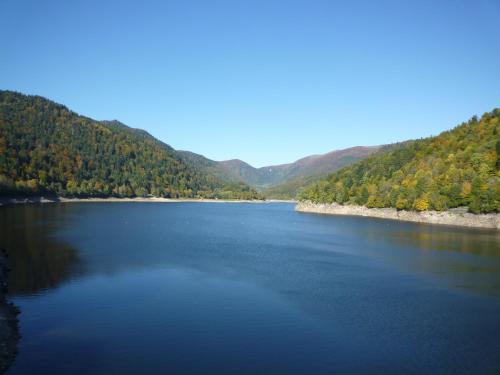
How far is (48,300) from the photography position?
25.7 metres

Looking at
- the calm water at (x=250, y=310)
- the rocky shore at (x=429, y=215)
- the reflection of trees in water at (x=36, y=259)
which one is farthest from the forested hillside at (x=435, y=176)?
the reflection of trees in water at (x=36, y=259)

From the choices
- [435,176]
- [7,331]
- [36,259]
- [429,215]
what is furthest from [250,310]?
[435,176]

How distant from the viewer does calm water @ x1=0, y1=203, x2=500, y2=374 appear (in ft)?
59.7

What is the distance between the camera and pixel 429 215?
94.6 meters

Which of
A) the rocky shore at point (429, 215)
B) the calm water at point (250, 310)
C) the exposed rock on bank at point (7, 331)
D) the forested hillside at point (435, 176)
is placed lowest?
the calm water at point (250, 310)

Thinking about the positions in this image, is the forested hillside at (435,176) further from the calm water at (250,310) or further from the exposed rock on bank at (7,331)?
the exposed rock on bank at (7,331)

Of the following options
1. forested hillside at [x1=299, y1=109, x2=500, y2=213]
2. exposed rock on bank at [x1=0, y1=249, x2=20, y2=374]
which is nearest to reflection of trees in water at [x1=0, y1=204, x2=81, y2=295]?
exposed rock on bank at [x1=0, y1=249, x2=20, y2=374]

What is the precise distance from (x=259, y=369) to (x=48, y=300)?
1555 centimetres

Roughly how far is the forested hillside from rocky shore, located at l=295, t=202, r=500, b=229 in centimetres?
143

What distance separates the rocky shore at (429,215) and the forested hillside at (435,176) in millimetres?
1426

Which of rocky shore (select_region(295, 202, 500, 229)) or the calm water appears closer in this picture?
the calm water

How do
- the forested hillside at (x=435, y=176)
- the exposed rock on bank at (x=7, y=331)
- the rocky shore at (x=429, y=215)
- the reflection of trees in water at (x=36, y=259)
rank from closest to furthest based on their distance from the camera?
the exposed rock on bank at (x=7, y=331)
the reflection of trees in water at (x=36, y=259)
the rocky shore at (x=429, y=215)
the forested hillside at (x=435, y=176)

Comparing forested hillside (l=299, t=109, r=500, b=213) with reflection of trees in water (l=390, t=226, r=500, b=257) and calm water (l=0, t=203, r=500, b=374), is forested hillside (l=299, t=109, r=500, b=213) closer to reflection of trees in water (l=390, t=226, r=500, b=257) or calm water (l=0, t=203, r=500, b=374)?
reflection of trees in water (l=390, t=226, r=500, b=257)

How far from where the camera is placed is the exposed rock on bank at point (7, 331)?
55.7ft
